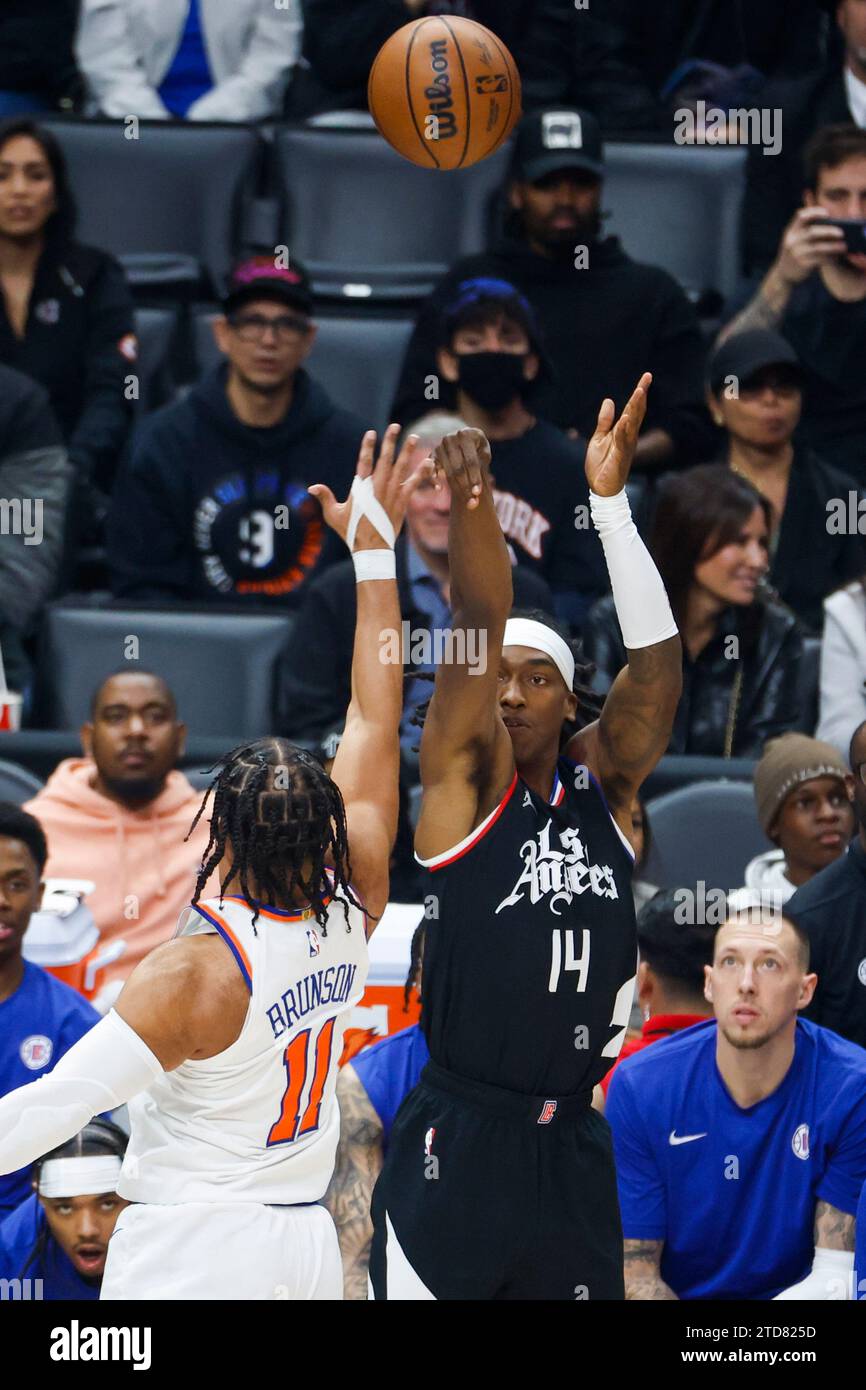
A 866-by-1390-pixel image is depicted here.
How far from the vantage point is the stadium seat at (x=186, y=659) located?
6285mm

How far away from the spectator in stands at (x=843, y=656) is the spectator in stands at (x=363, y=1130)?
1936 mm

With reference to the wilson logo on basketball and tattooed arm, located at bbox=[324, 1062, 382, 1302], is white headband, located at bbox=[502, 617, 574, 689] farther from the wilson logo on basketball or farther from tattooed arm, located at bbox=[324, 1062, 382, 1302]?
the wilson logo on basketball

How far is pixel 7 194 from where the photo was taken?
7.00m

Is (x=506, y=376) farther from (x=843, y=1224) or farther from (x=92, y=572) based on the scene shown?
(x=843, y=1224)

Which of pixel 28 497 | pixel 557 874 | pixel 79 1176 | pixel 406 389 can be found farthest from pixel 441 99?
pixel 79 1176

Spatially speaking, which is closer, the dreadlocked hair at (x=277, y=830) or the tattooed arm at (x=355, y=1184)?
the dreadlocked hair at (x=277, y=830)

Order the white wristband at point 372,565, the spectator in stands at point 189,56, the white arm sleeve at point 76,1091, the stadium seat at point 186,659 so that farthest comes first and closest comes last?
the spectator in stands at point 189,56
the stadium seat at point 186,659
the white wristband at point 372,565
the white arm sleeve at point 76,1091

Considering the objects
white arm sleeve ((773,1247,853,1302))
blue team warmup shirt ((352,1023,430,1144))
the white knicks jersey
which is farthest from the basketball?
white arm sleeve ((773,1247,853,1302))

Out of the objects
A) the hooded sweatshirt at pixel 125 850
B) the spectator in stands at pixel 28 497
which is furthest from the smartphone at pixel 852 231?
the hooded sweatshirt at pixel 125 850

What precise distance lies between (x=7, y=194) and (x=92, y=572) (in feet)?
3.90

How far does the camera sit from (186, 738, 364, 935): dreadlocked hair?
3625 millimetres

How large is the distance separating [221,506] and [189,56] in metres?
2.28

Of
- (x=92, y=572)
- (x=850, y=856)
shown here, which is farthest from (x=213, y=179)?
(x=850, y=856)

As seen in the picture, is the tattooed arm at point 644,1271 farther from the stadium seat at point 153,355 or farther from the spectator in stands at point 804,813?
the stadium seat at point 153,355
